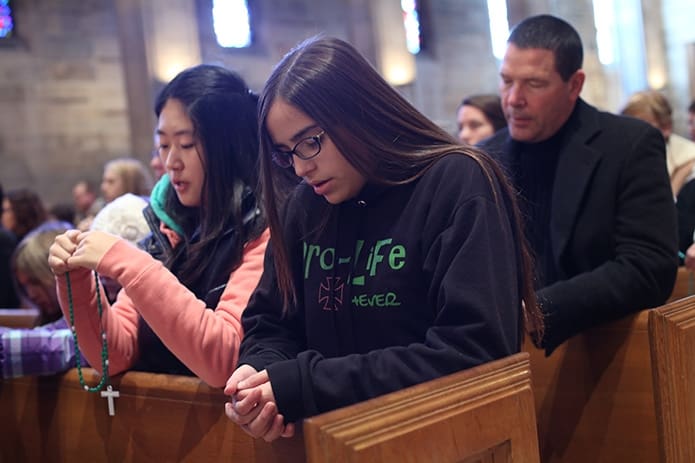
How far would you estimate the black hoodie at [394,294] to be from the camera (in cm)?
162

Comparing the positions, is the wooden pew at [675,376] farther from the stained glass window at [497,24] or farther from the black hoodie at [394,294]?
the stained glass window at [497,24]

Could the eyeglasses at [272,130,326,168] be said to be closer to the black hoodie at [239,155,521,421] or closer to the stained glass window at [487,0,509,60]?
the black hoodie at [239,155,521,421]

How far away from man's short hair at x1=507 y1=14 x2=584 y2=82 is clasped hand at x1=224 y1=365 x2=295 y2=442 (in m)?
1.81

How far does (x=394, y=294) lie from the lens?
5.68ft

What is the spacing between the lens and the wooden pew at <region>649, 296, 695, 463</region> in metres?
1.88

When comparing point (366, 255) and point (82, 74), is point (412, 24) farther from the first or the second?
point (366, 255)

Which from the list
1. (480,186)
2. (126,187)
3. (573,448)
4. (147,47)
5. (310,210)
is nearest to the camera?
(480,186)

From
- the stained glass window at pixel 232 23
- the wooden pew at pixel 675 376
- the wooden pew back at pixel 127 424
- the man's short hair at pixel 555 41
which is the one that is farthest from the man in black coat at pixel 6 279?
the stained glass window at pixel 232 23

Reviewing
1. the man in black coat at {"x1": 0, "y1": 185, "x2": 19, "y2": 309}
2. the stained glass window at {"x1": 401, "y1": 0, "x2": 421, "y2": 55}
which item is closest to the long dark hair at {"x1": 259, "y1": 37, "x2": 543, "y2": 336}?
the man in black coat at {"x1": 0, "y1": 185, "x2": 19, "y2": 309}

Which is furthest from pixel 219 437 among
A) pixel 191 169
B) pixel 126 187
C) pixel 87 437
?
pixel 126 187

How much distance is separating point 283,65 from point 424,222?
459 millimetres

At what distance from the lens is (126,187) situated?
5293 mm

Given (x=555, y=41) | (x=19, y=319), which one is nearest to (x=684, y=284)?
(x=555, y=41)

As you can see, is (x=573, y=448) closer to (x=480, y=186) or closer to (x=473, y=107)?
(x=480, y=186)
